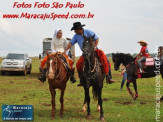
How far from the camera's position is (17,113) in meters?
9.48

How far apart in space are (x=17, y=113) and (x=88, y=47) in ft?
11.2

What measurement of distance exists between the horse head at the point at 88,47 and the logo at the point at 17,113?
2851 millimetres

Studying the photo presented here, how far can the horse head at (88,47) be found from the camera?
27.6 ft

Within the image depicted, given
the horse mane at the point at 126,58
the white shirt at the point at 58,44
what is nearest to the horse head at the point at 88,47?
the white shirt at the point at 58,44

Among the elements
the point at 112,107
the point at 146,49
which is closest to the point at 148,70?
the point at 146,49

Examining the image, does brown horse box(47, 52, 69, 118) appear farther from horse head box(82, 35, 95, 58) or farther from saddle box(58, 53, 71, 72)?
horse head box(82, 35, 95, 58)

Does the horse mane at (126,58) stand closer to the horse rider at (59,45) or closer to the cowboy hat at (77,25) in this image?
the horse rider at (59,45)

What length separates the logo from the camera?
913cm

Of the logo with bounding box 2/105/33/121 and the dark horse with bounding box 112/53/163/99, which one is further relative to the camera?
the dark horse with bounding box 112/53/163/99

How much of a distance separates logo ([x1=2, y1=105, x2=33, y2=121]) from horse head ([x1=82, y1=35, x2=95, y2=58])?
2851 mm

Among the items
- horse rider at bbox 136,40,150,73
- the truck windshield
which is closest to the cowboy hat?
horse rider at bbox 136,40,150,73

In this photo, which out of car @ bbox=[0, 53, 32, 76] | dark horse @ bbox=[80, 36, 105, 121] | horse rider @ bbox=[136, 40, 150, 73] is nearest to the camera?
dark horse @ bbox=[80, 36, 105, 121]

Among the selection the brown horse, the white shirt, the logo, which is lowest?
the logo

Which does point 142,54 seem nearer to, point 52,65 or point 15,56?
point 52,65
